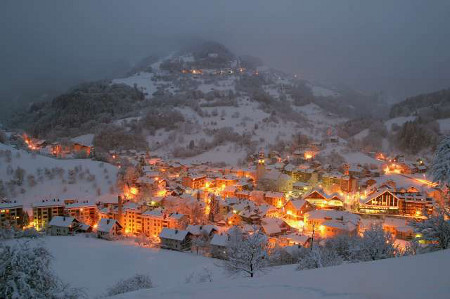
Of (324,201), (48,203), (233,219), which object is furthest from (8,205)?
(324,201)

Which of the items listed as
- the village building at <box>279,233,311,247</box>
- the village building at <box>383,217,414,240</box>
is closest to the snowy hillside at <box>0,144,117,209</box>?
the village building at <box>279,233,311,247</box>

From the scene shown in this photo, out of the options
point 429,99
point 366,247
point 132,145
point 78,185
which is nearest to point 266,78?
point 429,99

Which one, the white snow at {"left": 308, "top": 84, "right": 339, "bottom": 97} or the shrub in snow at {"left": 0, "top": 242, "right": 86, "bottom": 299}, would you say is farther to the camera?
the white snow at {"left": 308, "top": 84, "right": 339, "bottom": 97}

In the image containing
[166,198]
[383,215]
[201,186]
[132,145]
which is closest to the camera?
[383,215]

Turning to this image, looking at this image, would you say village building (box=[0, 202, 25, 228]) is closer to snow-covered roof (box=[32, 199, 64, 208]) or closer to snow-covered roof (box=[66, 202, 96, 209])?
snow-covered roof (box=[32, 199, 64, 208])

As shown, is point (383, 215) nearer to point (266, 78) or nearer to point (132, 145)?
point (132, 145)

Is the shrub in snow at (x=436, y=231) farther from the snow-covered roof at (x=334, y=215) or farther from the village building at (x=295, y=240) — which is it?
the snow-covered roof at (x=334, y=215)

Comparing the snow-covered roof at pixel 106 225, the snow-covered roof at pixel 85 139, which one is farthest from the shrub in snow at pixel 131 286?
the snow-covered roof at pixel 85 139
